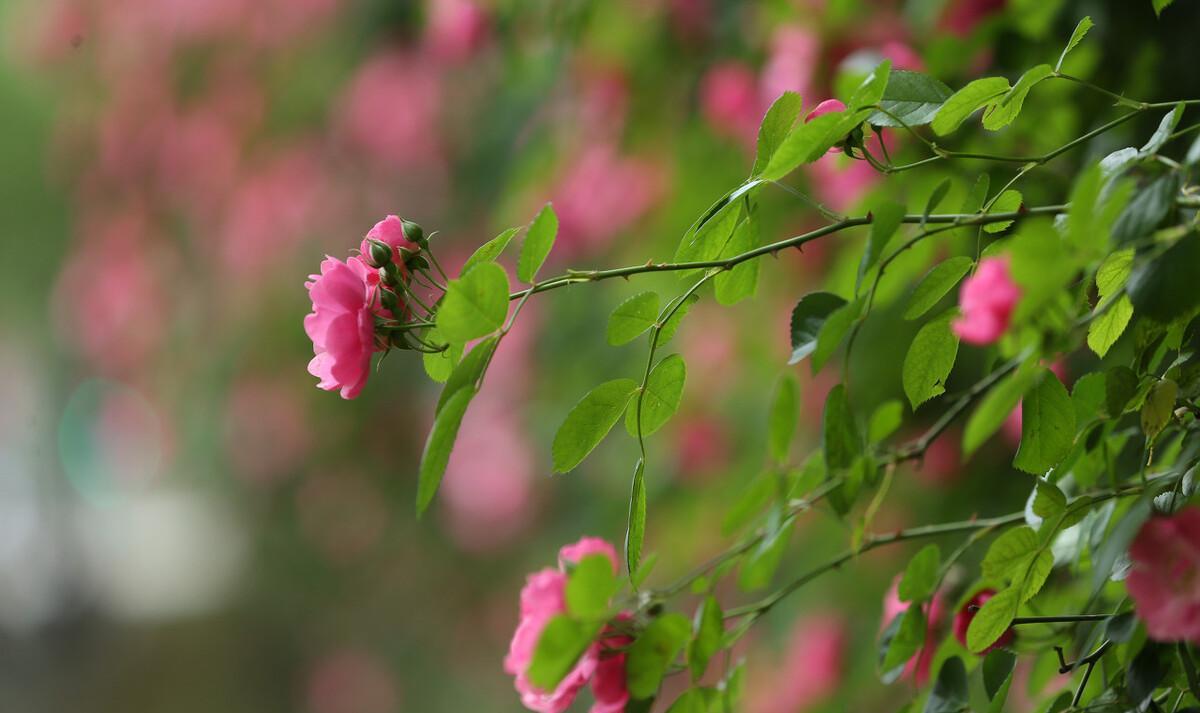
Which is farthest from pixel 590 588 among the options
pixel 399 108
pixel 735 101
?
pixel 399 108

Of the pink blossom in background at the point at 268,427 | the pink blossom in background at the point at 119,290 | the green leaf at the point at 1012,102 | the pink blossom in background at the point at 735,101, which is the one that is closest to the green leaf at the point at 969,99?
the green leaf at the point at 1012,102

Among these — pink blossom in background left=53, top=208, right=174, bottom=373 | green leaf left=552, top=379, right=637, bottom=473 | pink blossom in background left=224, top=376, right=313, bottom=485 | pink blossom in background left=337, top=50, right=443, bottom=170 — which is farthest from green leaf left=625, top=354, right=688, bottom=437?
pink blossom in background left=53, top=208, right=174, bottom=373

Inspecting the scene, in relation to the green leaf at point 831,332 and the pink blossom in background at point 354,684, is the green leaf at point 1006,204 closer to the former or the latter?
the green leaf at point 831,332

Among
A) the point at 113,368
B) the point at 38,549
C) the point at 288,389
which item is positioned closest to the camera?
the point at 288,389

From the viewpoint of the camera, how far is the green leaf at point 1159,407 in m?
0.36

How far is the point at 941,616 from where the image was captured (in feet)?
1.75

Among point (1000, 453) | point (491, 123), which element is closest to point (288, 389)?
point (491, 123)

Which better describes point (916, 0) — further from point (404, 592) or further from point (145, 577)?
point (145, 577)

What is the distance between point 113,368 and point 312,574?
57 centimetres

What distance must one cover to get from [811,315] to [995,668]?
136 millimetres

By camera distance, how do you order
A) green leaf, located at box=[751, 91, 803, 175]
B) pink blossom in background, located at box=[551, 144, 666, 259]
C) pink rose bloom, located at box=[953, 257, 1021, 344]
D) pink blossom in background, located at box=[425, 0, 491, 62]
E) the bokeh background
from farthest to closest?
pink blossom in background, located at box=[551, 144, 666, 259]
pink blossom in background, located at box=[425, 0, 491, 62]
the bokeh background
green leaf, located at box=[751, 91, 803, 175]
pink rose bloom, located at box=[953, 257, 1021, 344]

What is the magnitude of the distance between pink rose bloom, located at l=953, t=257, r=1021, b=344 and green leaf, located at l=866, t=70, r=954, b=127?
114 mm

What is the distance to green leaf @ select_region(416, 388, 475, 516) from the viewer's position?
0.35 metres

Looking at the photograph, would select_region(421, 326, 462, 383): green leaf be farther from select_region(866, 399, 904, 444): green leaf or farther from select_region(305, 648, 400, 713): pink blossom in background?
select_region(305, 648, 400, 713): pink blossom in background
